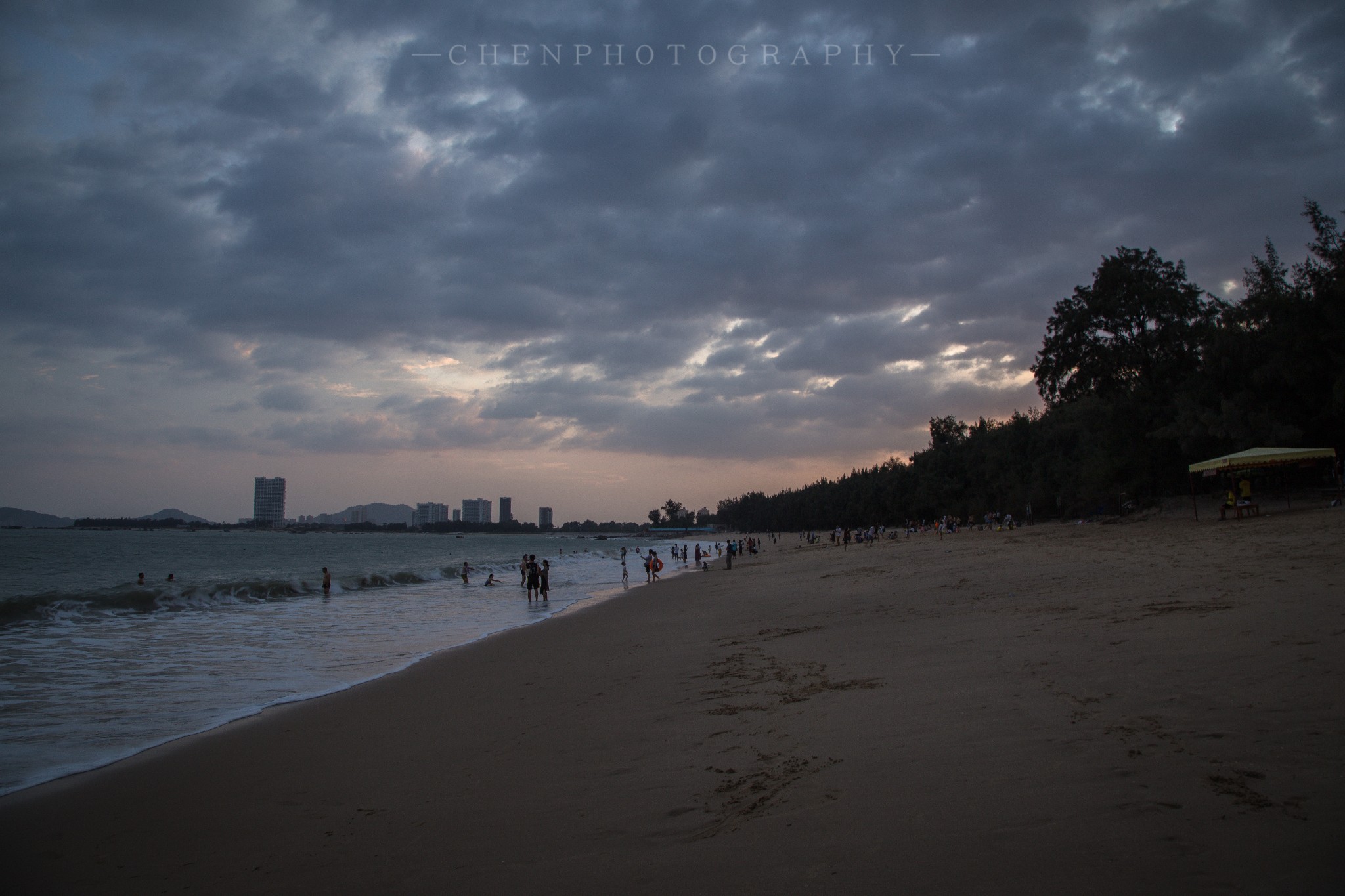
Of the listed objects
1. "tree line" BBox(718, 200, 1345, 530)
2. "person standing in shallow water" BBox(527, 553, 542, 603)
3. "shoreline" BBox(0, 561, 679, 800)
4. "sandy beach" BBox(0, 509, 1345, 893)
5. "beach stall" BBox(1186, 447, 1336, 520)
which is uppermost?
"tree line" BBox(718, 200, 1345, 530)

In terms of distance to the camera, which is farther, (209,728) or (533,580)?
(533,580)

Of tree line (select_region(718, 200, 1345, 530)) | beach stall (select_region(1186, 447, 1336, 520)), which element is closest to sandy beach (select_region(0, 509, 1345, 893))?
beach stall (select_region(1186, 447, 1336, 520))

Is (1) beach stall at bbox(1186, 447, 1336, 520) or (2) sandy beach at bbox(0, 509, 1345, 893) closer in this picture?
(2) sandy beach at bbox(0, 509, 1345, 893)

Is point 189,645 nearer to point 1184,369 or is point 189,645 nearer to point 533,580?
point 533,580

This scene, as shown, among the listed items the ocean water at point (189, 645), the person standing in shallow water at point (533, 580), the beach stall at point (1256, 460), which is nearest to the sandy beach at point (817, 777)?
the ocean water at point (189, 645)

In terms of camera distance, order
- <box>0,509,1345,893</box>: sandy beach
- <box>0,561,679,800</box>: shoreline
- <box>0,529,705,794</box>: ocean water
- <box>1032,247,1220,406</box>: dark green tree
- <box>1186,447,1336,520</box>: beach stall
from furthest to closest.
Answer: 1. <box>1032,247,1220,406</box>: dark green tree
2. <box>1186,447,1336,520</box>: beach stall
3. <box>0,529,705,794</box>: ocean water
4. <box>0,561,679,800</box>: shoreline
5. <box>0,509,1345,893</box>: sandy beach

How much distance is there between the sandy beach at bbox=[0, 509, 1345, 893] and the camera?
10.1 feet

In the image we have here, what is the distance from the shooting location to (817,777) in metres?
4.21

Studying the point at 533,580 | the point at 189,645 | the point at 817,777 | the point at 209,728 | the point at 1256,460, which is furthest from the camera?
the point at 533,580

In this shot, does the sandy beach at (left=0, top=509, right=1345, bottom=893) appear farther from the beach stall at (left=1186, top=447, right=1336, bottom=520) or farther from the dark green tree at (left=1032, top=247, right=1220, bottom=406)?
the dark green tree at (left=1032, top=247, right=1220, bottom=406)

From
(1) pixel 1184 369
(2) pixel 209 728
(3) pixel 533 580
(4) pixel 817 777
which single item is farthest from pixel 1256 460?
(2) pixel 209 728

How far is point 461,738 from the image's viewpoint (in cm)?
646

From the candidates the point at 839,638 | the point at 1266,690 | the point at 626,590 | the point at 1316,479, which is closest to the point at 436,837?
the point at 1266,690

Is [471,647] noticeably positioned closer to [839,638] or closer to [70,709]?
[70,709]
